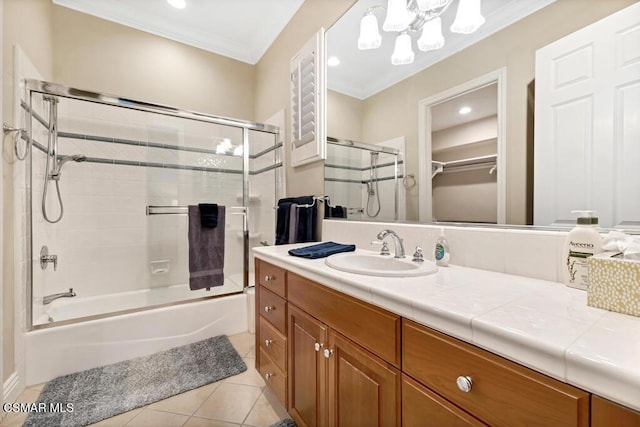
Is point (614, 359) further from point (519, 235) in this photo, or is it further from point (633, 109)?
point (633, 109)

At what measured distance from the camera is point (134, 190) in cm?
233

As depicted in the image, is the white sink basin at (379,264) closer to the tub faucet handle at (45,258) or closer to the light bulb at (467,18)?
the light bulb at (467,18)

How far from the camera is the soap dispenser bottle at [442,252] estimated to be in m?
1.03

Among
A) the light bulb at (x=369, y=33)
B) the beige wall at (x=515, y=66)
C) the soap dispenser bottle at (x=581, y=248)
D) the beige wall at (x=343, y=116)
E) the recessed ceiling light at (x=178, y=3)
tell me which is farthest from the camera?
the recessed ceiling light at (x=178, y=3)

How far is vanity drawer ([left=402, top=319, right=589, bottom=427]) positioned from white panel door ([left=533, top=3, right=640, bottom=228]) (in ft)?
2.00

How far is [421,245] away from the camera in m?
1.20

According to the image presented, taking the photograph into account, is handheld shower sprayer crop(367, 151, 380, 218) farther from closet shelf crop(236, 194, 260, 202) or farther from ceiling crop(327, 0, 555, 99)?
closet shelf crop(236, 194, 260, 202)

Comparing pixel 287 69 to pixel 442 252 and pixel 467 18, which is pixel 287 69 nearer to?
pixel 467 18

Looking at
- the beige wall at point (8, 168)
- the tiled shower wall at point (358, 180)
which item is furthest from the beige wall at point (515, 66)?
the beige wall at point (8, 168)

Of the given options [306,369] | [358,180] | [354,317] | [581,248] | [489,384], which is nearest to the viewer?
[489,384]

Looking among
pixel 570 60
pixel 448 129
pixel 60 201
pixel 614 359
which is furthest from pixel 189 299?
pixel 570 60

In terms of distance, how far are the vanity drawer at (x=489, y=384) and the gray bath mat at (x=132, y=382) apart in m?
1.44

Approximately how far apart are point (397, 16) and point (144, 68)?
91.7 inches

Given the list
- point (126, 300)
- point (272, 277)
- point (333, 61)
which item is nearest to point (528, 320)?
point (272, 277)
